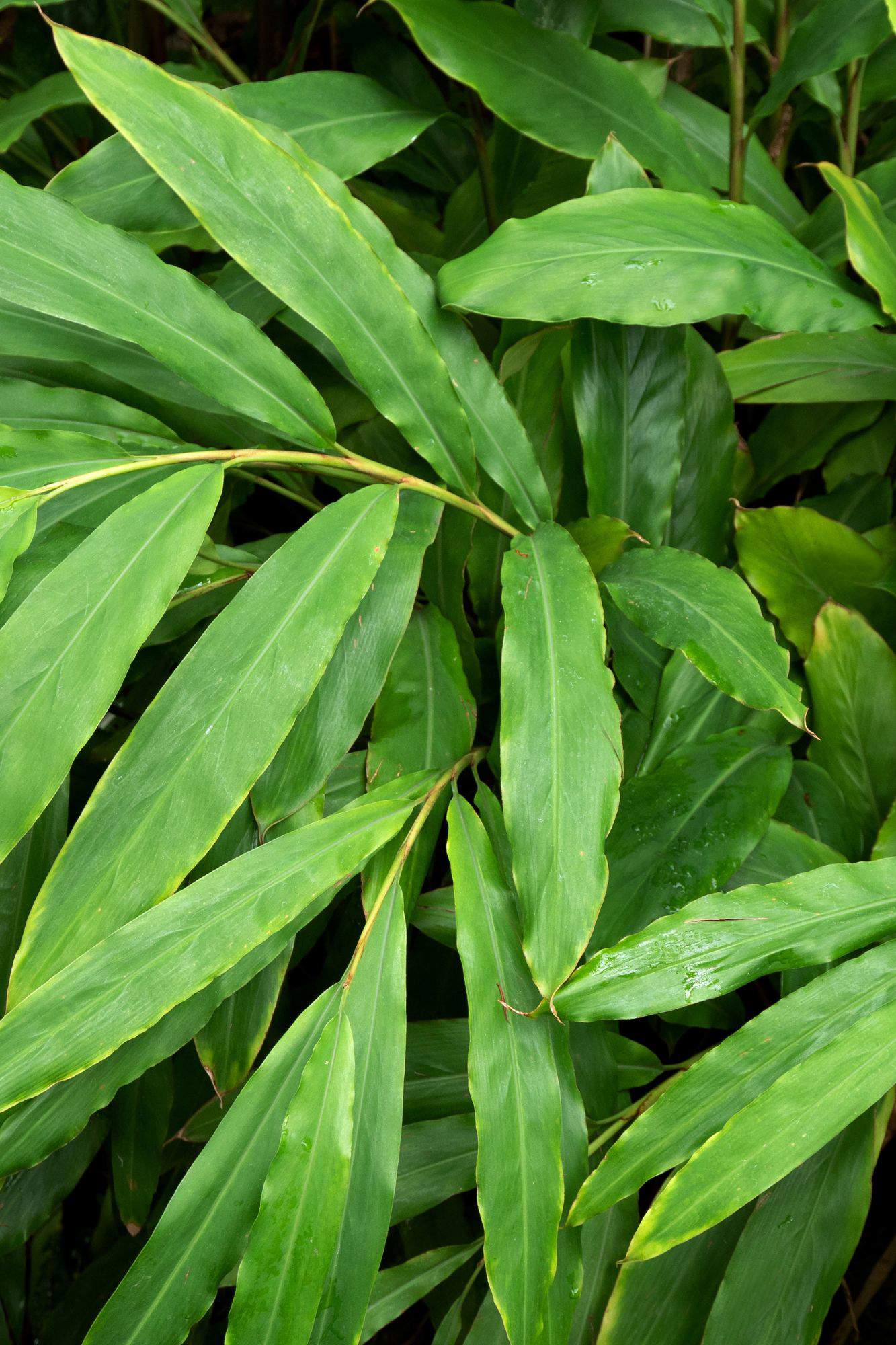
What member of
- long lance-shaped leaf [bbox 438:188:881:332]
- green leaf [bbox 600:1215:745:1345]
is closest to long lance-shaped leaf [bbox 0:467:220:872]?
long lance-shaped leaf [bbox 438:188:881:332]

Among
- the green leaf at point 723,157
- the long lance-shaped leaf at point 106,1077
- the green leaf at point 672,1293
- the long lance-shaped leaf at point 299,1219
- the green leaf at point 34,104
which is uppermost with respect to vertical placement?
the green leaf at point 34,104

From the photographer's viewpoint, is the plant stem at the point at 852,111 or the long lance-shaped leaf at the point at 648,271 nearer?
the long lance-shaped leaf at the point at 648,271

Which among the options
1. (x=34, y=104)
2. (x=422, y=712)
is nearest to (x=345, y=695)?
(x=422, y=712)

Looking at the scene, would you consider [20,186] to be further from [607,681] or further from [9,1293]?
[9,1293]

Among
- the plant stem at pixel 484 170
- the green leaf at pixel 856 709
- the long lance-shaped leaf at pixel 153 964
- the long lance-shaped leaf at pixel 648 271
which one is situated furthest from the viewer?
the plant stem at pixel 484 170

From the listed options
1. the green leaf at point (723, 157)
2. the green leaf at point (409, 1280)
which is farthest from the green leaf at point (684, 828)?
the green leaf at point (723, 157)

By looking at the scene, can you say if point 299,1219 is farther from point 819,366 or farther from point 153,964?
point 819,366

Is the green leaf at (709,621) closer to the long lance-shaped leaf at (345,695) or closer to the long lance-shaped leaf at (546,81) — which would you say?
the long lance-shaped leaf at (345,695)

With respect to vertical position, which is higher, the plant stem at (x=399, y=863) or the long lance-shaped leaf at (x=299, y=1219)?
the plant stem at (x=399, y=863)
